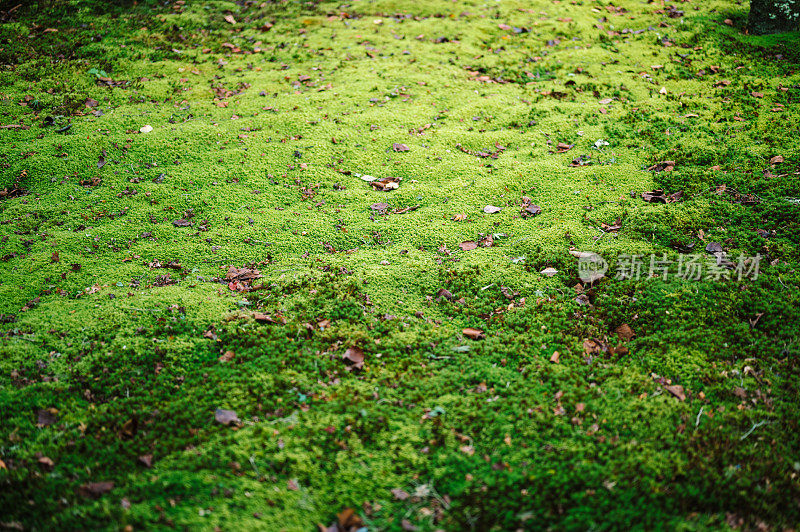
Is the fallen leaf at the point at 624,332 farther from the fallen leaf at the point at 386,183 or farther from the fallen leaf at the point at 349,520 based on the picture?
the fallen leaf at the point at 386,183

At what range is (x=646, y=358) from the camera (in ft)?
9.64

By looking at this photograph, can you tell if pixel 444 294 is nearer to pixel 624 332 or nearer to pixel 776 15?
pixel 624 332

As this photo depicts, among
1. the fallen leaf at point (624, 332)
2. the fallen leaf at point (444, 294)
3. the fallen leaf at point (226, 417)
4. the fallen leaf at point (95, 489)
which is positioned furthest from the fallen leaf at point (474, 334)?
the fallen leaf at point (95, 489)

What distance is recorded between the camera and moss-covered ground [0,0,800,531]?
231 centimetres

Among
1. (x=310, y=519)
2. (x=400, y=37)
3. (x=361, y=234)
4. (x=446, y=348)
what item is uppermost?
(x=400, y=37)

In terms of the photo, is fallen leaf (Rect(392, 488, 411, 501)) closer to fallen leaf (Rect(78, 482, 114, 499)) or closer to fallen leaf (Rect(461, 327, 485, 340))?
fallen leaf (Rect(461, 327, 485, 340))

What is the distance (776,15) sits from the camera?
605cm

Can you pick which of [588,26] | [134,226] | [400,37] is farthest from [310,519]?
[588,26]

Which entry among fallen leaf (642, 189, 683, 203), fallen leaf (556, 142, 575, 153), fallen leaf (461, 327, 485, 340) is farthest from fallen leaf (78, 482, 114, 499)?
fallen leaf (556, 142, 575, 153)

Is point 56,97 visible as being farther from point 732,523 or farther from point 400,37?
point 732,523

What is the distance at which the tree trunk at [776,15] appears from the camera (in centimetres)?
600

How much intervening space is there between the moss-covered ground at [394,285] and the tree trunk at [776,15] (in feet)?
1.29

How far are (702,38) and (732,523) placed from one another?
6379mm

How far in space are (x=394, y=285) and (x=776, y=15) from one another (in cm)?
644
